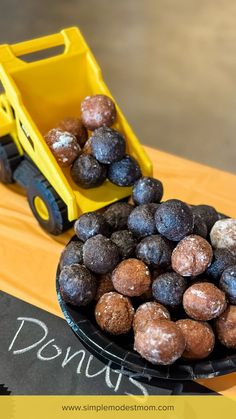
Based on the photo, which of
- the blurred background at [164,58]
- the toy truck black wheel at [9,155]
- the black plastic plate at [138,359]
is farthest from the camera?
the blurred background at [164,58]

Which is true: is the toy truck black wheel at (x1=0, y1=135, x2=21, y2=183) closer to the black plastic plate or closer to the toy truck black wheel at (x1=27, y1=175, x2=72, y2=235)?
the toy truck black wheel at (x1=27, y1=175, x2=72, y2=235)

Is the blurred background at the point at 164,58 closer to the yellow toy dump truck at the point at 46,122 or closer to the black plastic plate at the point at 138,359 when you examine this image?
the yellow toy dump truck at the point at 46,122

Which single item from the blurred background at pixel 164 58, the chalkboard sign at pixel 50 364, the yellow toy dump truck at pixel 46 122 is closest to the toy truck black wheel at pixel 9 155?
the yellow toy dump truck at pixel 46 122

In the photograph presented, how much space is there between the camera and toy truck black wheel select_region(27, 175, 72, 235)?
95 cm

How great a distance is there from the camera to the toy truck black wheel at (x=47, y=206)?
0.95 metres

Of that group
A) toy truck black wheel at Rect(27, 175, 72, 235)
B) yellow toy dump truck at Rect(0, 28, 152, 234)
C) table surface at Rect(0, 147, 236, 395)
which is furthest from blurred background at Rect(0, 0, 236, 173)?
toy truck black wheel at Rect(27, 175, 72, 235)

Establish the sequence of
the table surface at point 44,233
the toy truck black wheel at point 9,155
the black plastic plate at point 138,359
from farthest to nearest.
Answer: the toy truck black wheel at point 9,155 → the table surface at point 44,233 → the black plastic plate at point 138,359

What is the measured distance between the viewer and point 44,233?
101cm

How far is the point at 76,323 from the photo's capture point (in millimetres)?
730

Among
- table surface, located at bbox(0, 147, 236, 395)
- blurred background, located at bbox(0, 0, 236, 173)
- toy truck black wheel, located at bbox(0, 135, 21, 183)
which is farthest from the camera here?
blurred background, located at bbox(0, 0, 236, 173)

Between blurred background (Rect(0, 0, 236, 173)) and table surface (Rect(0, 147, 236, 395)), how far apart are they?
0.65 meters
